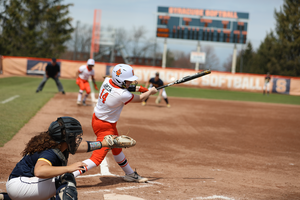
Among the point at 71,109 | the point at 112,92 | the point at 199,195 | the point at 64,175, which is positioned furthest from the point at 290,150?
the point at 71,109

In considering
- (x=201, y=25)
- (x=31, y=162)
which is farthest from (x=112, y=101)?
(x=201, y=25)

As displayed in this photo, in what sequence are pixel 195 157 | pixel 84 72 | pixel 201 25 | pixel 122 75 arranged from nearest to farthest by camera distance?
1. pixel 122 75
2. pixel 195 157
3. pixel 84 72
4. pixel 201 25

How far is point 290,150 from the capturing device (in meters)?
8.22

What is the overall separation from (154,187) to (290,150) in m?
5.11

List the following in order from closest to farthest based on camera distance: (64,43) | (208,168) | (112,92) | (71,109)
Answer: (112,92)
(208,168)
(71,109)
(64,43)

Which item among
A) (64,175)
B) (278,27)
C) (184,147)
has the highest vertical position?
(278,27)

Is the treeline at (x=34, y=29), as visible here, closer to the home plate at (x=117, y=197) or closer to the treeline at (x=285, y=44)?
the treeline at (x=285, y=44)

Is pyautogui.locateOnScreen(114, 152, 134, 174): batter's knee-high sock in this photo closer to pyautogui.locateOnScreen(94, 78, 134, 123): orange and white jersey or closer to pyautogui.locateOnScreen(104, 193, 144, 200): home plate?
pyautogui.locateOnScreen(94, 78, 134, 123): orange and white jersey

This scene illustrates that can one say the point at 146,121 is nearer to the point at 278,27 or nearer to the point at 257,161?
the point at 257,161

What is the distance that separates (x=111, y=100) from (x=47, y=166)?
191 centimetres

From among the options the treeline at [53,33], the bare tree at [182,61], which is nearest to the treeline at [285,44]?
the treeline at [53,33]

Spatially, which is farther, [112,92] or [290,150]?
[290,150]

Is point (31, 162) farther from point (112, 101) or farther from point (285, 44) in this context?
point (285, 44)

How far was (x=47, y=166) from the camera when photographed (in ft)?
9.98
